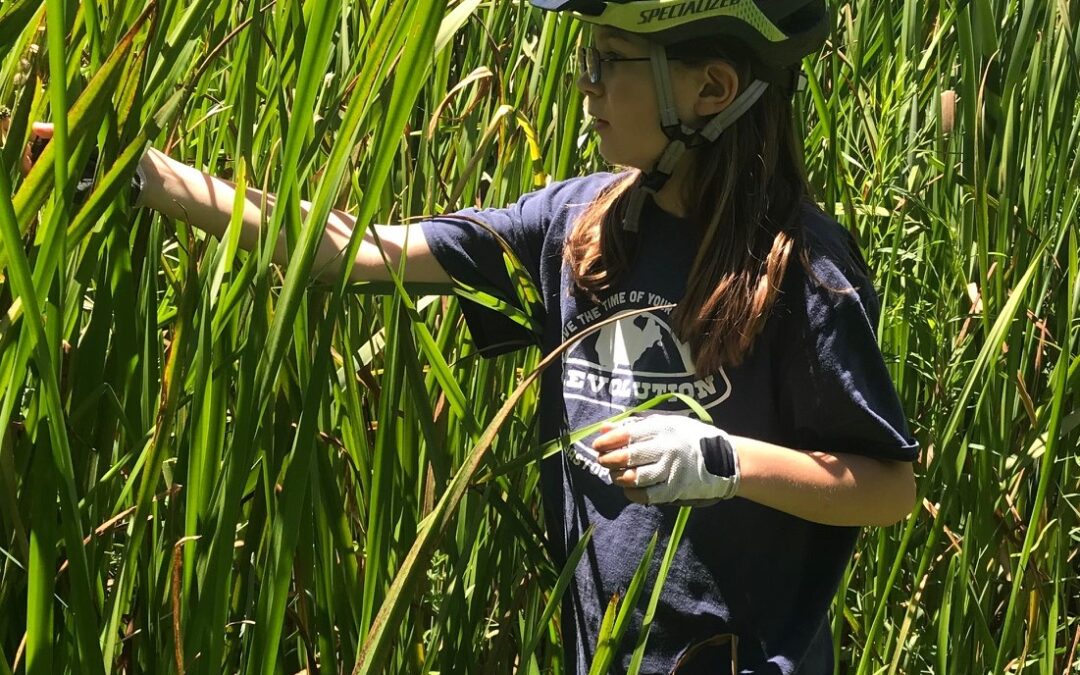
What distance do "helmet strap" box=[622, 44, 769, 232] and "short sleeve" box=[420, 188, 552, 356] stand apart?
0.54 ft

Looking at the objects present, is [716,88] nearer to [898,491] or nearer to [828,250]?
[828,250]

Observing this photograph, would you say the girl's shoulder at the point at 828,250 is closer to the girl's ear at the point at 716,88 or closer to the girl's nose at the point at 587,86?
the girl's ear at the point at 716,88

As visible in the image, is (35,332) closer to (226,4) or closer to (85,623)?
(85,623)

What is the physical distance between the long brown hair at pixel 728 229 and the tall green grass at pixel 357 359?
14 centimetres

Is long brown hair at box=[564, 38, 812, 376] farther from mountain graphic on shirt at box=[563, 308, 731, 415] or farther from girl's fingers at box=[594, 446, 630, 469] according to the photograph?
girl's fingers at box=[594, 446, 630, 469]

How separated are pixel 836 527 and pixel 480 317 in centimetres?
47

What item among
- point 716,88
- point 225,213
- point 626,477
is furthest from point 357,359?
point 716,88

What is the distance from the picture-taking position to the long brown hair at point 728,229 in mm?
1395

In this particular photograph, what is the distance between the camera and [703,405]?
1446 millimetres

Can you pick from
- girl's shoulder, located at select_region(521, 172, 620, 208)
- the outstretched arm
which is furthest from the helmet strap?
the outstretched arm

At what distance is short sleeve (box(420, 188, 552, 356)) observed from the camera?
1.52 m

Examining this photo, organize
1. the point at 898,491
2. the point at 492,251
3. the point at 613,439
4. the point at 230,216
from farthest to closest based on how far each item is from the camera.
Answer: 1. the point at 492,251
2. the point at 898,491
3. the point at 230,216
4. the point at 613,439

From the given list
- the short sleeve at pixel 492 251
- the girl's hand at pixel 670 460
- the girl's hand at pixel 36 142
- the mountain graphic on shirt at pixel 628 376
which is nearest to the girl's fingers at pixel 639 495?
the girl's hand at pixel 670 460

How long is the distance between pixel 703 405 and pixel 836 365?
15 cm
